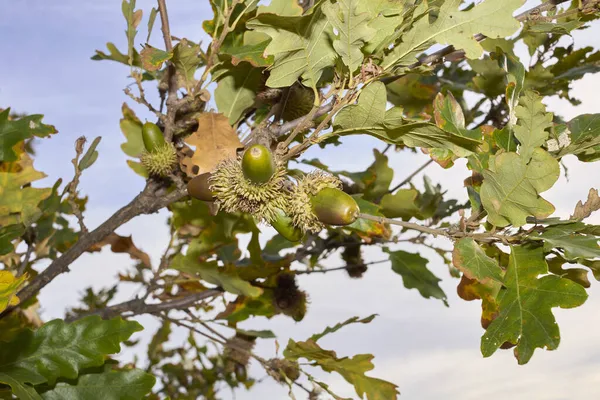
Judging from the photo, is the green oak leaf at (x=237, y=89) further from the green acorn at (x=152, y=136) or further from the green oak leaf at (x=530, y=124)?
the green oak leaf at (x=530, y=124)

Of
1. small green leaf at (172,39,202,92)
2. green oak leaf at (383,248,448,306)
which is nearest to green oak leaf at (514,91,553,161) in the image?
small green leaf at (172,39,202,92)

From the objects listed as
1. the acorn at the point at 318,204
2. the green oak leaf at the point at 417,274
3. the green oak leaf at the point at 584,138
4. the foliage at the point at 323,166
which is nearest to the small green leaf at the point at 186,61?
the foliage at the point at 323,166

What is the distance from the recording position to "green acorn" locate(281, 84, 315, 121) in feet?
5.29

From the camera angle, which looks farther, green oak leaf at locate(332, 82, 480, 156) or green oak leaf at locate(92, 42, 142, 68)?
green oak leaf at locate(92, 42, 142, 68)

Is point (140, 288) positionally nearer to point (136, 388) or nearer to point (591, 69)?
point (136, 388)

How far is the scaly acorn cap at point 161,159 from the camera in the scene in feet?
5.29

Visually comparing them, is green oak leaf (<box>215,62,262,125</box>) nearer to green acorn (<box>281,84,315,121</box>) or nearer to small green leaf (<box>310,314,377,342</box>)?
green acorn (<box>281,84,315,121</box>)

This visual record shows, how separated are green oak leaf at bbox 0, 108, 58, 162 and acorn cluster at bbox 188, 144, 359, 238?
35.4 inches

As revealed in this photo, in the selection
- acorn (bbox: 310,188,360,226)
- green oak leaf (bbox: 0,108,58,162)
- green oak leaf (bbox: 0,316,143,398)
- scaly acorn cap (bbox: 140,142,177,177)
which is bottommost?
green oak leaf (bbox: 0,316,143,398)

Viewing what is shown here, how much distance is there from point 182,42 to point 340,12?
548mm

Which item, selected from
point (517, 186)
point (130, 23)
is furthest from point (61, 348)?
point (517, 186)

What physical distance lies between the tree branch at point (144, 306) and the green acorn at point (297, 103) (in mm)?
818

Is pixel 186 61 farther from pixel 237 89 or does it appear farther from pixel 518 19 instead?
pixel 518 19

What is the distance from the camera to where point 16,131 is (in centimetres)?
197
